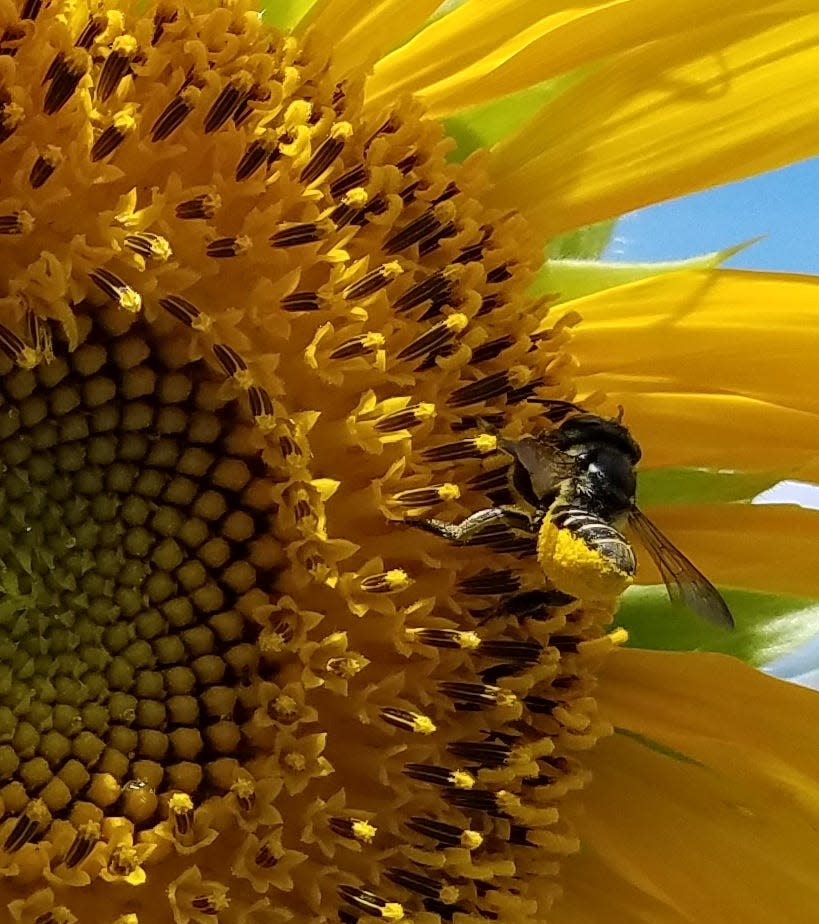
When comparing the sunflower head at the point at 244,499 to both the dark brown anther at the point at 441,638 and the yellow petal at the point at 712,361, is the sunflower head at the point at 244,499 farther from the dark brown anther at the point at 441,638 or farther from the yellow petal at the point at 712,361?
the yellow petal at the point at 712,361

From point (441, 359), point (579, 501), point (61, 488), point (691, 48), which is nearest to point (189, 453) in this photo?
point (61, 488)

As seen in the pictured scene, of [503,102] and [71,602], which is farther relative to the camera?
[503,102]

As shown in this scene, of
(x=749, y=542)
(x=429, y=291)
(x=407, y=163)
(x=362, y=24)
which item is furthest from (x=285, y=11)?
(x=749, y=542)

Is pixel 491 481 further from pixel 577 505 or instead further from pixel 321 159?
pixel 321 159

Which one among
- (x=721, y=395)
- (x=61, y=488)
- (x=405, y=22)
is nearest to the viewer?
(x=61, y=488)

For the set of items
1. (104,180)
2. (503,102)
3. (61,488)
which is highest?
(503,102)

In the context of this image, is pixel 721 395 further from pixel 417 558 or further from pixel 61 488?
pixel 61 488
